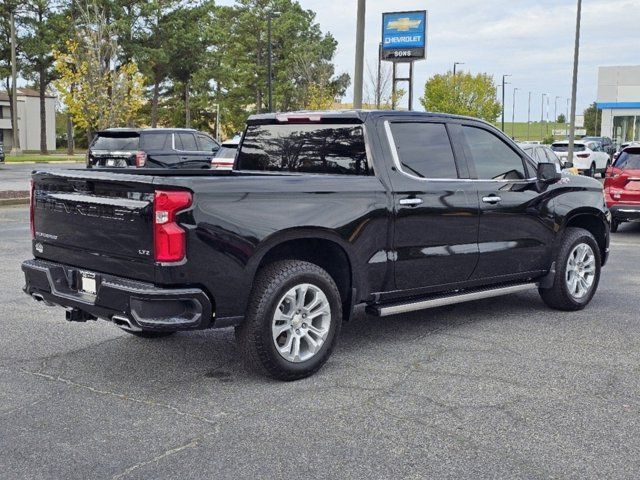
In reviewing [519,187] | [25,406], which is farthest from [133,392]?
[519,187]

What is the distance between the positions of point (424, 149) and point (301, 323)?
6.23 ft

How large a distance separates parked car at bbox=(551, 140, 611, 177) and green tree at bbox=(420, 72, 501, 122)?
32941 mm

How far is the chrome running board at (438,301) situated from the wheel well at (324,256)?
0.30 metres

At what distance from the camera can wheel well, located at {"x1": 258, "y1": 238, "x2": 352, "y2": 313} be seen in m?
5.37

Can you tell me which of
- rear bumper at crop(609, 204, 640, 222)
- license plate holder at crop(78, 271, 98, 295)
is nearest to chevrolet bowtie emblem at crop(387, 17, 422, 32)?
rear bumper at crop(609, 204, 640, 222)

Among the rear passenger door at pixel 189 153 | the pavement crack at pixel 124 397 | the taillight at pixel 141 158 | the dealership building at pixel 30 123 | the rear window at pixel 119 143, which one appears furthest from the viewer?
the dealership building at pixel 30 123

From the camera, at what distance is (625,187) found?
45.0ft

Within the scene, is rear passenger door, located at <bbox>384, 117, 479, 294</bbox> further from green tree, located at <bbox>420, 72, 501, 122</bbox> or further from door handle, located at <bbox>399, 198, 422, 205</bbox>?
green tree, located at <bbox>420, 72, 501, 122</bbox>

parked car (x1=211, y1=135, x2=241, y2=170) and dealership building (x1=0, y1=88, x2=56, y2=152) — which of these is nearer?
parked car (x1=211, y1=135, x2=241, y2=170)

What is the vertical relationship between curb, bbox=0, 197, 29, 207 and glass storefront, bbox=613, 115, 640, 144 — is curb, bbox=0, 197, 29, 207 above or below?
below

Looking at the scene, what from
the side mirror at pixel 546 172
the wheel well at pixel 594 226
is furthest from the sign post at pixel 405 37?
the side mirror at pixel 546 172

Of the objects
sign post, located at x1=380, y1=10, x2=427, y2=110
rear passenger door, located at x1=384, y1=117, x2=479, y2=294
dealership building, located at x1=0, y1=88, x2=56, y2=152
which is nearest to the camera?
rear passenger door, located at x1=384, y1=117, x2=479, y2=294

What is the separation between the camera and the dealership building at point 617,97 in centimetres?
6365

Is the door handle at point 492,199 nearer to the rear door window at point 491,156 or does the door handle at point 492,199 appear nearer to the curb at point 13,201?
the rear door window at point 491,156
